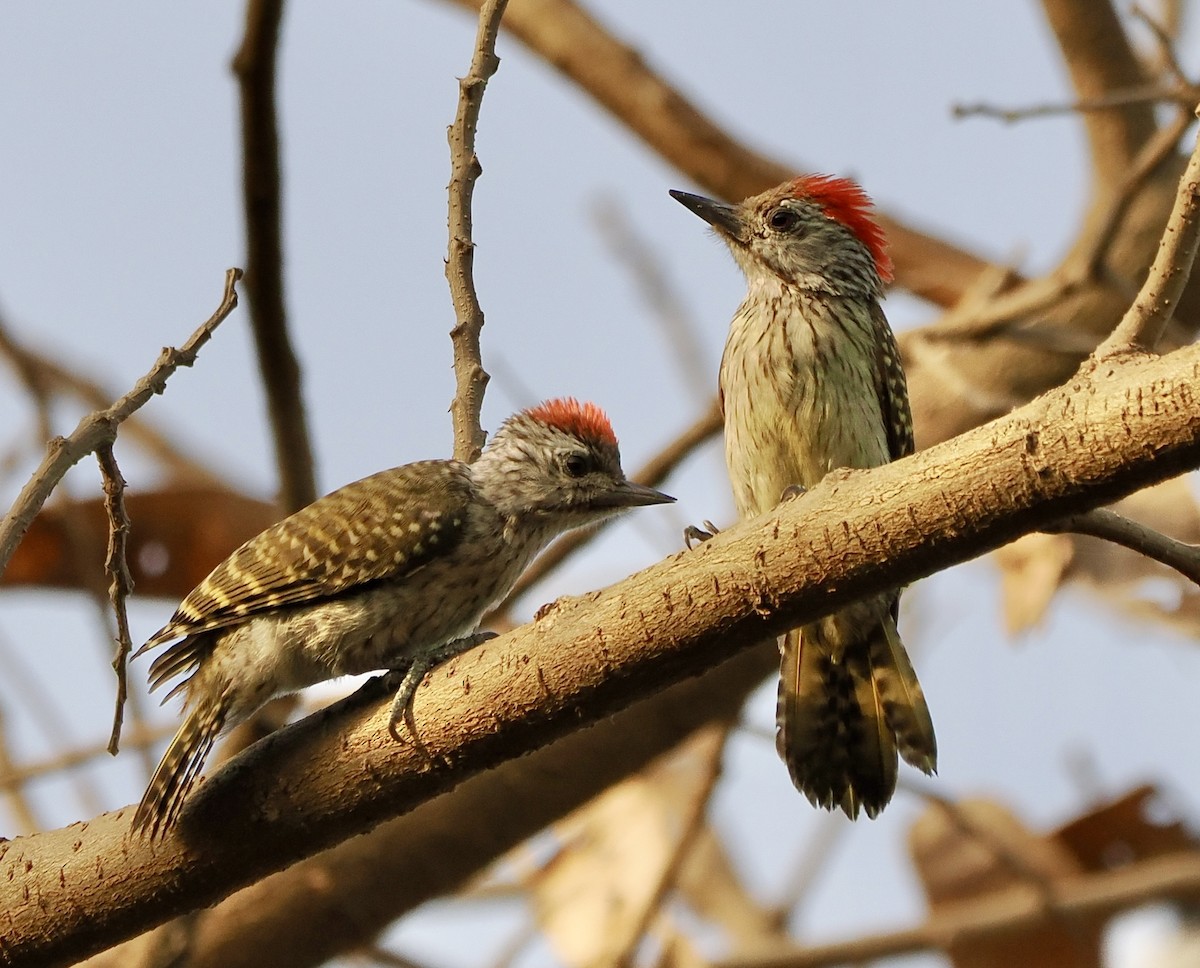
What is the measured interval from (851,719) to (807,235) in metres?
1.80

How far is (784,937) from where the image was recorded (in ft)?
24.1

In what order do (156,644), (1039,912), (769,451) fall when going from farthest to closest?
(1039,912), (769,451), (156,644)

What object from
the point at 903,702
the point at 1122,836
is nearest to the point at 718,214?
the point at 903,702

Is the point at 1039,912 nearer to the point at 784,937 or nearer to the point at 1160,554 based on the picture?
the point at 784,937

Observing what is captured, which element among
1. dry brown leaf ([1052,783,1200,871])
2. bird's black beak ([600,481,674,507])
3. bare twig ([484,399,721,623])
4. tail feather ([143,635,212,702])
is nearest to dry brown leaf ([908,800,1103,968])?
dry brown leaf ([1052,783,1200,871])

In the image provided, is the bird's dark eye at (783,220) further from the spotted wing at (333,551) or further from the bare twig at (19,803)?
the bare twig at (19,803)

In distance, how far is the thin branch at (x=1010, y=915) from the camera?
583 centimetres

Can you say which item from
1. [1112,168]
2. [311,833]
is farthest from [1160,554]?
[1112,168]

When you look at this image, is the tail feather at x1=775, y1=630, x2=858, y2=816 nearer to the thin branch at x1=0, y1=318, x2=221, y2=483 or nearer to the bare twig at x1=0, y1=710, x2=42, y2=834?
the thin branch at x1=0, y1=318, x2=221, y2=483

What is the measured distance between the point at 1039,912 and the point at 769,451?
7.72 feet

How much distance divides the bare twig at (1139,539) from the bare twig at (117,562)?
1.72 meters

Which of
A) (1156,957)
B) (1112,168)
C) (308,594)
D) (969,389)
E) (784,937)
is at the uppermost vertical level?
(1112,168)

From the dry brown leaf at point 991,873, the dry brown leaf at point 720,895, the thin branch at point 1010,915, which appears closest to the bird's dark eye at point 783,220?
the dry brown leaf at point 991,873

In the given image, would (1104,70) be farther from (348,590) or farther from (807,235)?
(348,590)
